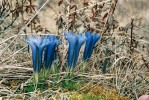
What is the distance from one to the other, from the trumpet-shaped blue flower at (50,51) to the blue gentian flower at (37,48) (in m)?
0.04

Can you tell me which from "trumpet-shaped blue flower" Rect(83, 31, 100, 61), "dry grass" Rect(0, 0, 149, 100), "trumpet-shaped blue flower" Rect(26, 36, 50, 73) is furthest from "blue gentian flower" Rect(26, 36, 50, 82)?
"trumpet-shaped blue flower" Rect(83, 31, 100, 61)

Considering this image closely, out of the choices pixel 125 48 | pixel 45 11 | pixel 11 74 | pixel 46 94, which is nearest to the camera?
pixel 46 94

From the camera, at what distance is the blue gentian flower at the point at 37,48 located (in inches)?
98.1

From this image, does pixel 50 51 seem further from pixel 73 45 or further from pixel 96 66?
pixel 96 66

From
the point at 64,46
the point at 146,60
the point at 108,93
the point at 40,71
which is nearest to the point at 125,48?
the point at 146,60

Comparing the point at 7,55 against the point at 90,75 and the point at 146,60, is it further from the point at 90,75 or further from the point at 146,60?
the point at 146,60

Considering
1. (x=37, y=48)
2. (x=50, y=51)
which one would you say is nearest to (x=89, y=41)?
(x=50, y=51)

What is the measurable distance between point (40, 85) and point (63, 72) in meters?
0.18

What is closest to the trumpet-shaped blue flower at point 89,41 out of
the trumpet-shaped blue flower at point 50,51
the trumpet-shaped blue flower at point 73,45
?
the trumpet-shaped blue flower at point 73,45

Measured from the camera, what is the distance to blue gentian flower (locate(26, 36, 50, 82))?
8.18 feet

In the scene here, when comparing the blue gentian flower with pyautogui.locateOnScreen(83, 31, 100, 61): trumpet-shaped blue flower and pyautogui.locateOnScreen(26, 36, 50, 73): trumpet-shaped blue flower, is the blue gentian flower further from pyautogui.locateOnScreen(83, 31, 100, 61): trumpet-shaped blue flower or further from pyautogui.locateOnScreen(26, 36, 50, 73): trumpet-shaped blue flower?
pyautogui.locateOnScreen(83, 31, 100, 61): trumpet-shaped blue flower

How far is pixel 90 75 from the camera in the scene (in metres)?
2.85

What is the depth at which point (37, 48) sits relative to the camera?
2512 mm

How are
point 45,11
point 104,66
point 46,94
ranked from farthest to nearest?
point 45,11
point 104,66
point 46,94
